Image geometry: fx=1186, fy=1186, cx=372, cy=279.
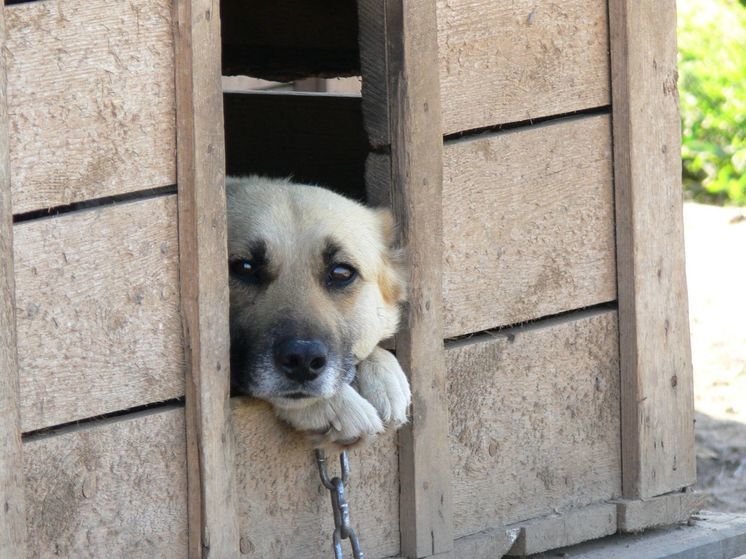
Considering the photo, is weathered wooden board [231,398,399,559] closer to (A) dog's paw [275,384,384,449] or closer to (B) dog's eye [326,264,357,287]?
(A) dog's paw [275,384,384,449]

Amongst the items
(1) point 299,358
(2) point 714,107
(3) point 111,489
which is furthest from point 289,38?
(2) point 714,107

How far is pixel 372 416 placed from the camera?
301 centimetres

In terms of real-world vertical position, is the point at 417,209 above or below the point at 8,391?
above

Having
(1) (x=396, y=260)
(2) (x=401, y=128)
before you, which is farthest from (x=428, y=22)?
(1) (x=396, y=260)

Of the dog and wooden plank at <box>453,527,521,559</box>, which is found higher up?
the dog

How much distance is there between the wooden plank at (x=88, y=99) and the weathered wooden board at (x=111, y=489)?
0.53 meters

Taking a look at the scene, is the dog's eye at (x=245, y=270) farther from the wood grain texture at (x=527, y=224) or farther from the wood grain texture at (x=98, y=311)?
the wood grain texture at (x=527, y=224)

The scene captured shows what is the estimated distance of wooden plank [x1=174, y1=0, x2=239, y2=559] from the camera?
267 centimetres

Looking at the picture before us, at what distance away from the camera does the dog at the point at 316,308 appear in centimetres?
294

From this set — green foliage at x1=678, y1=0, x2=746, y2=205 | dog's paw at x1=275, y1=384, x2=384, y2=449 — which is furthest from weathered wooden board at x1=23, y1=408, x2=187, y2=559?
green foliage at x1=678, y1=0, x2=746, y2=205

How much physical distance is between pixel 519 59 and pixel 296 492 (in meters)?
1.38

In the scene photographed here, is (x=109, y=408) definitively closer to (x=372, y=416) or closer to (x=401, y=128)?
(x=372, y=416)

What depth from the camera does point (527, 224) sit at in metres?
3.46

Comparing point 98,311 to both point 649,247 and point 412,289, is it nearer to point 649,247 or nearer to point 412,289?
point 412,289
